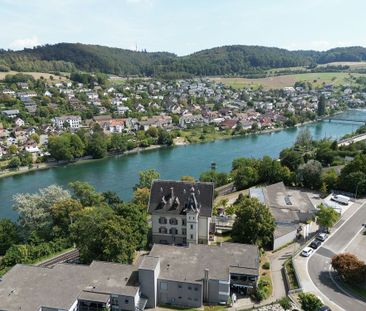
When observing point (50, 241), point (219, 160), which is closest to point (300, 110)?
point (219, 160)

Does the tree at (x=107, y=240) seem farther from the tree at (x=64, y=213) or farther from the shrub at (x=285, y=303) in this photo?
the shrub at (x=285, y=303)

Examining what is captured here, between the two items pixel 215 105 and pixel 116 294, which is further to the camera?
pixel 215 105

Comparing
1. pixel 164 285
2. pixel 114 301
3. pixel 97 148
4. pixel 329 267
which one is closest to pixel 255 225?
pixel 329 267

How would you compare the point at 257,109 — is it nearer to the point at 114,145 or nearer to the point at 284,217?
the point at 114,145

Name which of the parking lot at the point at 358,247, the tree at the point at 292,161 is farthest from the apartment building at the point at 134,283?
the tree at the point at 292,161

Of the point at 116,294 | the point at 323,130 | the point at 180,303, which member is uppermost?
the point at 116,294

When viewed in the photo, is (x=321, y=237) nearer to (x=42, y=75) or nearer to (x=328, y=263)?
(x=328, y=263)

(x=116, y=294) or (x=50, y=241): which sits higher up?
(x=116, y=294)
